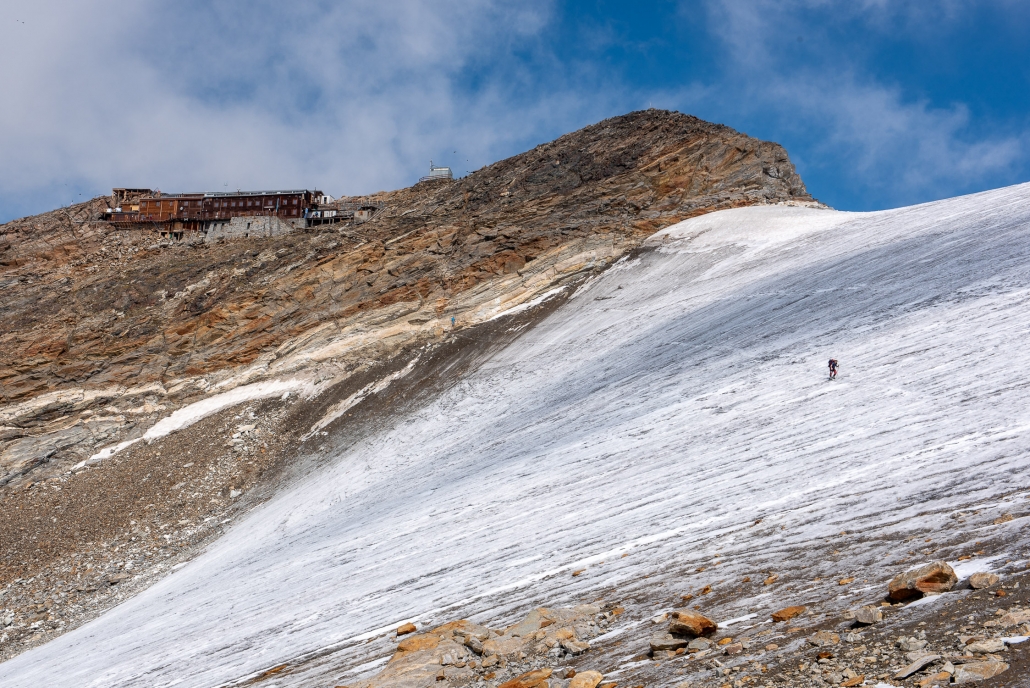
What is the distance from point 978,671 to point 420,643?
6.40 metres

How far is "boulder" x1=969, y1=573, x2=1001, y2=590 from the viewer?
6730mm

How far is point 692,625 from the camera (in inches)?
303

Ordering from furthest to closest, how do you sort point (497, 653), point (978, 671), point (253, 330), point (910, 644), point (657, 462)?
point (253, 330), point (657, 462), point (497, 653), point (910, 644), point (978, 671)

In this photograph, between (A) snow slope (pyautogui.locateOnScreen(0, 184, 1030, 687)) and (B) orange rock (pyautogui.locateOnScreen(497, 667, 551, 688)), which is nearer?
(B) orange rock (pyautogui.locateOnScreen(497, 667, 551, 688))

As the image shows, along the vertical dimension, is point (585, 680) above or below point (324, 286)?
below

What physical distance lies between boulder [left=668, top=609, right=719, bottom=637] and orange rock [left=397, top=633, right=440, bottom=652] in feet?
10.3

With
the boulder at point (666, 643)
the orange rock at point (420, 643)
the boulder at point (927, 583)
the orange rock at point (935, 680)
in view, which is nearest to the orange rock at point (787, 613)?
the boulder at point (927, 583)

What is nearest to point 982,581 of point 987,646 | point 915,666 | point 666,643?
point 987,646

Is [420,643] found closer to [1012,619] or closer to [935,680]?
[935,680]

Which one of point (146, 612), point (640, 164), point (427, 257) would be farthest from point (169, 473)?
point (640, 164)

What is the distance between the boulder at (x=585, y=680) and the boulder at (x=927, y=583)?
3.07m

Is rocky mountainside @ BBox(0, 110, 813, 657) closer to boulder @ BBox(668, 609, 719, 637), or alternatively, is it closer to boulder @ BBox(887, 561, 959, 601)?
boulder @ BBox(668, 609, 719, 637)

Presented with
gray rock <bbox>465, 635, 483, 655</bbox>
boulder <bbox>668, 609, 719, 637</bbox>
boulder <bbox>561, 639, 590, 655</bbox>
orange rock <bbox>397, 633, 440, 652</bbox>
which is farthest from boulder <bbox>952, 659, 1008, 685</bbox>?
orange rock <bbox>397, 633, 440, 652</bbox>

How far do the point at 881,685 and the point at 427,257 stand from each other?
3523 cm
